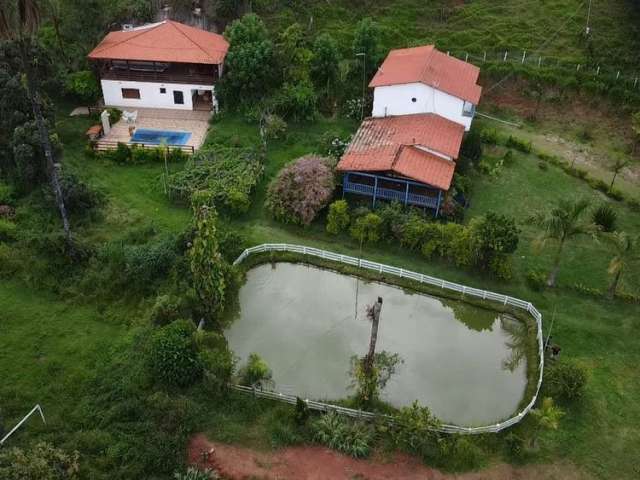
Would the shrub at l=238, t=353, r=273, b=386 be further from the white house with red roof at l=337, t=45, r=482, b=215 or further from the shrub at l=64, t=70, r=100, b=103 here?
the shrub at l=64, t=70, r=100, b=103

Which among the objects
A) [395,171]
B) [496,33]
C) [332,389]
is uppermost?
[496,33]

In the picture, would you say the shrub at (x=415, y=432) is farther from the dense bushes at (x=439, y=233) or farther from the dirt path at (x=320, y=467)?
the dense bushes at (x=439, y=233)

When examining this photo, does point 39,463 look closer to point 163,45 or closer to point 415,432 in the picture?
point 415,432

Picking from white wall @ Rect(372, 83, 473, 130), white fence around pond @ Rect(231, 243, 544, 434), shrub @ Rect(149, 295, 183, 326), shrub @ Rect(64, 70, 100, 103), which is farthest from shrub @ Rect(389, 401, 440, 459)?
shrub @ Rect(64, 70, 100, 103)

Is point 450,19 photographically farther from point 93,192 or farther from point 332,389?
point 332,389

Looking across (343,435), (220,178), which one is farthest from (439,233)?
(220,178)

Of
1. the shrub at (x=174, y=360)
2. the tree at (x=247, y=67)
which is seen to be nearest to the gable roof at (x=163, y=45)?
the tree at (x=247, y=67)

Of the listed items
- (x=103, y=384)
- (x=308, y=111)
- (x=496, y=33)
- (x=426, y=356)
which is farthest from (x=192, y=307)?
(x=496, y=33)
